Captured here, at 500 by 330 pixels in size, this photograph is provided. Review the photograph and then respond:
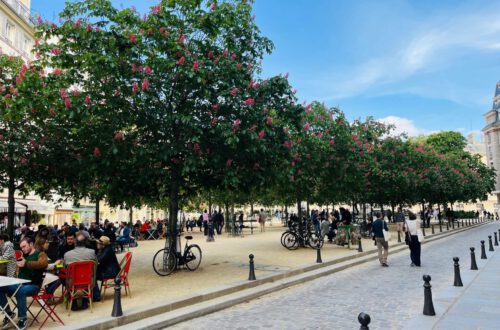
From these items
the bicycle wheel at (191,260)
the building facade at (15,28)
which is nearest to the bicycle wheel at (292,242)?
the bicycle wheel at (191,260)

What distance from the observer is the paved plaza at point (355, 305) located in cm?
723

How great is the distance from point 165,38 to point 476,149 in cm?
11949

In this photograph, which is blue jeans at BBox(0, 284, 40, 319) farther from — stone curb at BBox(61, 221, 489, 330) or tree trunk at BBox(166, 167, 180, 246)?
tree trunk at BBox(166, 167, 180, 246)

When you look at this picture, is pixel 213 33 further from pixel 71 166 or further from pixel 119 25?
pixel 71 166

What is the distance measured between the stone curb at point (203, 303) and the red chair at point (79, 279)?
37.1 inches

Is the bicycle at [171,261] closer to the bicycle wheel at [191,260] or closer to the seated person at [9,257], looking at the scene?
the bicycle wheel at [191,260]

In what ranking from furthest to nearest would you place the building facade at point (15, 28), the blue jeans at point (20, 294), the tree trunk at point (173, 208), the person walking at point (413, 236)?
1. the building facade at point (15, 28)
2. the person walking at point (413, 236)
3. the tree trunk at point (173, 208)
4. the blue jeans at point (20, 294)

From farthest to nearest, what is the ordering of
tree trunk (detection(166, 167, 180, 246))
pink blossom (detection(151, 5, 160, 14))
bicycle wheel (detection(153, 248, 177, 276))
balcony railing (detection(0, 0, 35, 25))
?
balcony railing (detection(0, 0, 35, 25)), tree trunk (detection(166, 167, 180, 246)), bicycle wheel (detection(153, 248, 177, 276)), pink blossom (detection(151, 5, 160, 14))

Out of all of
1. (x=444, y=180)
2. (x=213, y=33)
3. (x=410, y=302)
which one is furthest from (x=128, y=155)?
(x=444, y=180)

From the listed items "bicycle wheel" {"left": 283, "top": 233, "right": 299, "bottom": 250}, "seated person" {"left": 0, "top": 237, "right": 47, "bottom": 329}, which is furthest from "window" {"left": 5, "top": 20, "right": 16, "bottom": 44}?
"seated person" {"left": 0, "top": 237, "right": 47, "bottom": 329}

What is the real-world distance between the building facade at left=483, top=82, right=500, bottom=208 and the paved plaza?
82.2 meters

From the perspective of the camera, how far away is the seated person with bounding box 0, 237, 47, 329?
675 centimetres

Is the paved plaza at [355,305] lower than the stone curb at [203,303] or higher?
lower

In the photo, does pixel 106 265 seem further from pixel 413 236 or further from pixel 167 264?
pixel 413 236
